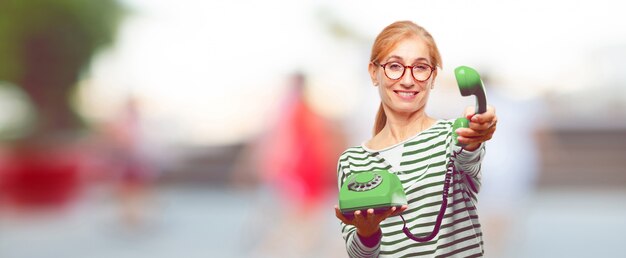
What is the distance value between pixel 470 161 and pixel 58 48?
26.6 metres

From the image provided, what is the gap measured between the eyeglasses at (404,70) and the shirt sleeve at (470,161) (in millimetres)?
80

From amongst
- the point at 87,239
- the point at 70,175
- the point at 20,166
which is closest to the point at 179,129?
the point at 70,175

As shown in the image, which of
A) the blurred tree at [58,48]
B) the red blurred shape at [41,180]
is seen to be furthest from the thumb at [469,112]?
the blurred tree at [58,48]

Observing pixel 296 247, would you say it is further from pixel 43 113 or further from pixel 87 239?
pixel 43 113

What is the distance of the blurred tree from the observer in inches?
982

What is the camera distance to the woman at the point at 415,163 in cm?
103

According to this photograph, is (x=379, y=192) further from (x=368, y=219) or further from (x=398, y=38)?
(x=398, y=38)

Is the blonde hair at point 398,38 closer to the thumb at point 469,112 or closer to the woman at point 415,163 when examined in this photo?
the woman at point 415,163

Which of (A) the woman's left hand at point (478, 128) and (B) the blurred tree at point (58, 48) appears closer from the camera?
(A) the woman's left hand at point (478, 128)

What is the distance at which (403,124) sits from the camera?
107 centimetres

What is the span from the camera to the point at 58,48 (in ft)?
87.0

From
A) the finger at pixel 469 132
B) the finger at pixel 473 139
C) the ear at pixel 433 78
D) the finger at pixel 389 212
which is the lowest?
the finger at pixel 389 212

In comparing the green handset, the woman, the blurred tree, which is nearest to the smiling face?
the woman

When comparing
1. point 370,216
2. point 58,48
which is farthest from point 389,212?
point 58,48
